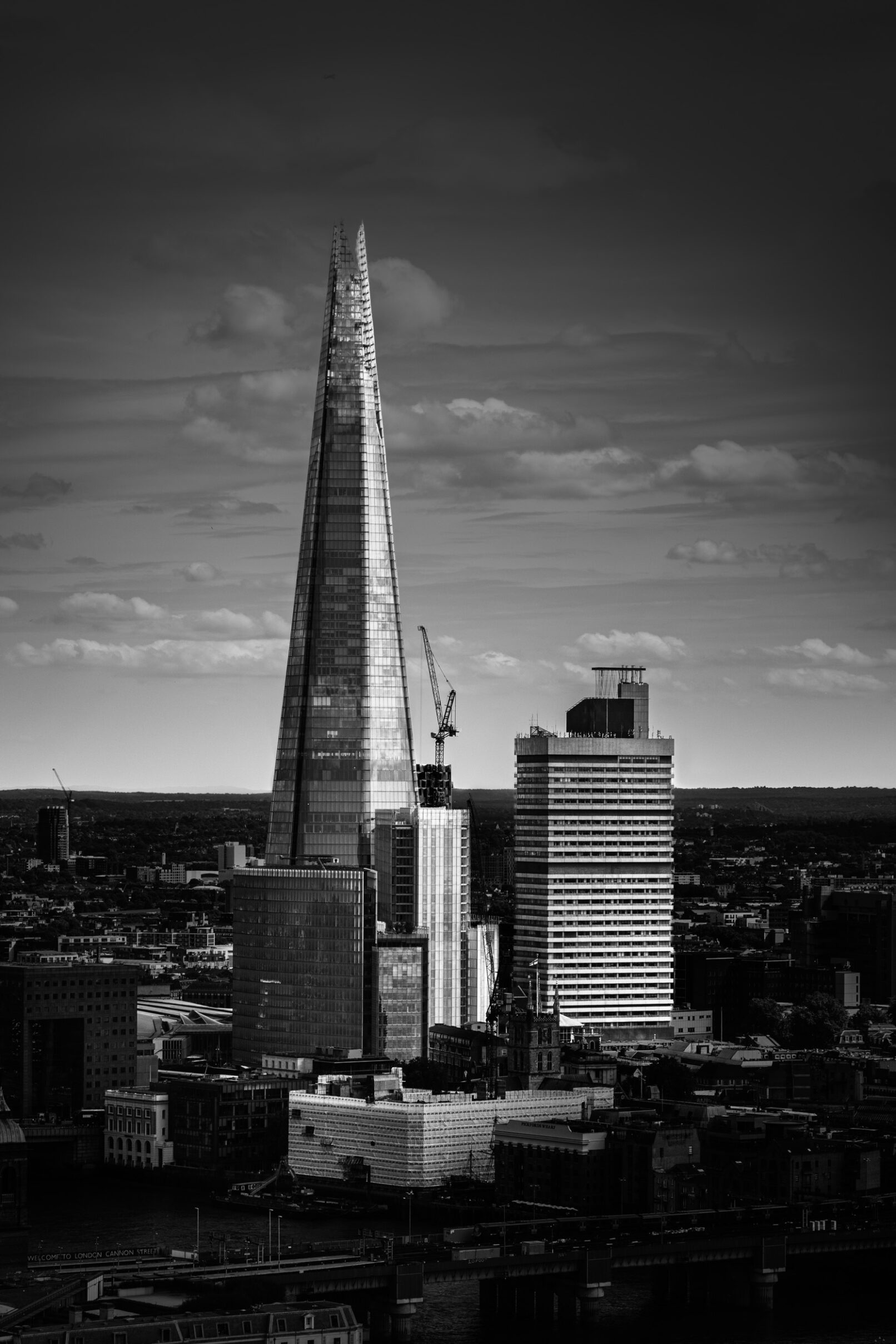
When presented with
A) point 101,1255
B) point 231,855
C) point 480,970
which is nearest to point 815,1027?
point 480,970

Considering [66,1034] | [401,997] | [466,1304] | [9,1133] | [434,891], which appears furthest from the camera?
[434,891]

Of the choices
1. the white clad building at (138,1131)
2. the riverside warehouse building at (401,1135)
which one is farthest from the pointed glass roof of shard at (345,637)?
the riverside warehouse building at (401,1135)

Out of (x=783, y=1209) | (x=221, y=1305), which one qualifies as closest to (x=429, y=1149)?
(x=783, y=1209)

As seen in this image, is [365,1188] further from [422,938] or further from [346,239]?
[346,239]

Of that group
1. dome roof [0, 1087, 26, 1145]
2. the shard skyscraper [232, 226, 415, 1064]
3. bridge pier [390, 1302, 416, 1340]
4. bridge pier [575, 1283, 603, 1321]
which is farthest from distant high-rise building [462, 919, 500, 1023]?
bridge pier [390, 1302, 416, 1340]

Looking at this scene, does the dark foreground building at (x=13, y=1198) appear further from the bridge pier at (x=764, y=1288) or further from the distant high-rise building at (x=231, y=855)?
the distant high-rise building at (x=231, y=855)

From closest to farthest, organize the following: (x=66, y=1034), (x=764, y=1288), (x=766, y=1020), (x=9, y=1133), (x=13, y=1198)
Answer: (x=13, y=1198) < (x=9, y=1133) < (x=764, y=1288) < (x=66, y=1034) < (x=766, y=1020)

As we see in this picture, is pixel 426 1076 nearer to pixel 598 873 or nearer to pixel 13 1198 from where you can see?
pixel 598 873
